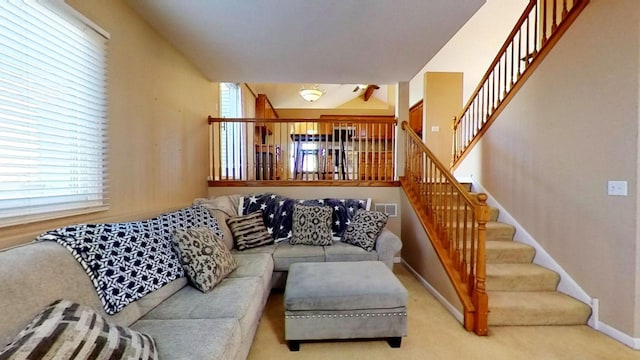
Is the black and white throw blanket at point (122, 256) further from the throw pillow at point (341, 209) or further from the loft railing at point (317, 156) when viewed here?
the loft railing at point (317, 156)

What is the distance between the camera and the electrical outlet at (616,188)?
2194mm

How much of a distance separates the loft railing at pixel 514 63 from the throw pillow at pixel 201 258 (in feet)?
11.8

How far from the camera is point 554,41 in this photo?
2873 mm

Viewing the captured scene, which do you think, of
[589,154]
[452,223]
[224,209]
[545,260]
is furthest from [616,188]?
[224,209]

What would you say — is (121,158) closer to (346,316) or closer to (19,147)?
(19,147)

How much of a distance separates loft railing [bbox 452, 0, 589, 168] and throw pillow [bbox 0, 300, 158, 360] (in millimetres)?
3940

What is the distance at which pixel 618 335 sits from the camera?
222cm

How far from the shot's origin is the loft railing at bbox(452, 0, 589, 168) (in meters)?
2.92

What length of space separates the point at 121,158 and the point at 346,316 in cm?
202

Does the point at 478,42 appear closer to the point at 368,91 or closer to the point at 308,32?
the point at 308,32

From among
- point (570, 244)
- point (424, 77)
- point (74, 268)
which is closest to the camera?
point (74, 268)

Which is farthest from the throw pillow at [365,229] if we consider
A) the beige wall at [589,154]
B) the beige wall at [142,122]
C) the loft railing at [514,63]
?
the loft railing at [514,63]

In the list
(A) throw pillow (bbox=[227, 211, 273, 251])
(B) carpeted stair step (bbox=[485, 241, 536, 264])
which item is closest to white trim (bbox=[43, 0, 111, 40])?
(A) throw pillow (bbox=[227, 211, 273, 251])

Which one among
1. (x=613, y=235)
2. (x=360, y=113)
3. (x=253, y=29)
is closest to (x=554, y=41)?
(x=613, y=235)
